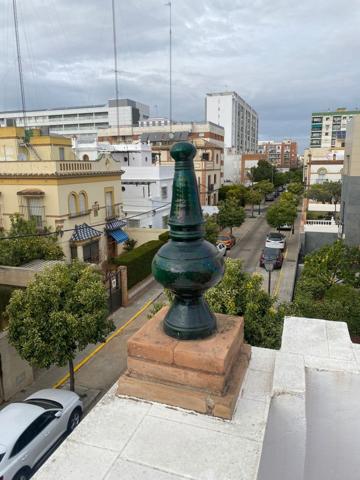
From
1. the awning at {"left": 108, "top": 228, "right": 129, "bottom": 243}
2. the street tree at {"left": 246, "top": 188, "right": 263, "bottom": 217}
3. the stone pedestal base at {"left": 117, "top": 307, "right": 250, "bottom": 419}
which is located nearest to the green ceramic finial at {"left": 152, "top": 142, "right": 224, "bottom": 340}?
the stone pedestal base at {"left": 117, "top": 307, "right": 250, "bottom": 419}

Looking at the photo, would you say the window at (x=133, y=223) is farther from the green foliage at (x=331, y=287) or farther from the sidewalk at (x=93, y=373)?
the green foliage at (x=331, y=287)

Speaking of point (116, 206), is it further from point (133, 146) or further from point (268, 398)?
point (268, 398)

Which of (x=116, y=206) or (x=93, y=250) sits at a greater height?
(x=116, y=206)

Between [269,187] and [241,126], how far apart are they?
65.9 meters

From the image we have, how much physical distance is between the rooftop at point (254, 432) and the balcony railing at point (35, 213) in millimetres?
19082

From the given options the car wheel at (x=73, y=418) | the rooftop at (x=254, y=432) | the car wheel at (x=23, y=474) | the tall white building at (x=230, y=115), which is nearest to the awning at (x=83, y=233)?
the car wheel at (x=73, y=418)

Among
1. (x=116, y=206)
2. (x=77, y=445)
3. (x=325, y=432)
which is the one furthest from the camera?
(x=116, y=206)

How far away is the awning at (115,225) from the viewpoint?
2481cm

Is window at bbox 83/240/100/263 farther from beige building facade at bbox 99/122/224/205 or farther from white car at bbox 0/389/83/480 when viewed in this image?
white car at bbox 0/389/83/480

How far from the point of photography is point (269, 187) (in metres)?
59.9

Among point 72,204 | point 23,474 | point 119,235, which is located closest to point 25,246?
point 72,204

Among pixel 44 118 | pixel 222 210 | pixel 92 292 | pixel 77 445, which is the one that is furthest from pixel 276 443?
pixel 44 118

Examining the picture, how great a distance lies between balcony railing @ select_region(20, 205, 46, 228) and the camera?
20.8 m

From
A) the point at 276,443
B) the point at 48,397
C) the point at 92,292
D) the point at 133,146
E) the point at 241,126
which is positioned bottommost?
the point at 48,397
